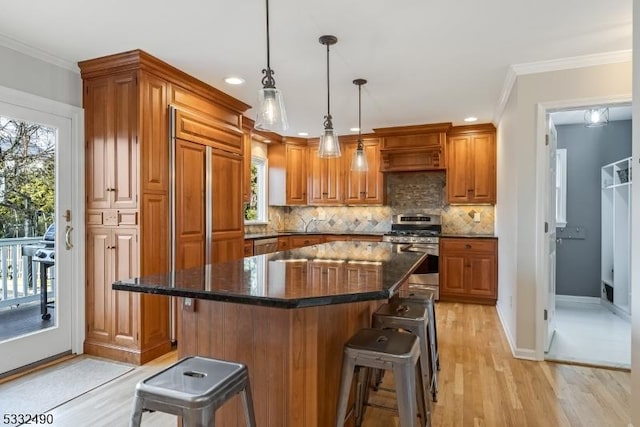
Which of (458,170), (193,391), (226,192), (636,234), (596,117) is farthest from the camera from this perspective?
(458,170)

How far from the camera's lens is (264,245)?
515cm

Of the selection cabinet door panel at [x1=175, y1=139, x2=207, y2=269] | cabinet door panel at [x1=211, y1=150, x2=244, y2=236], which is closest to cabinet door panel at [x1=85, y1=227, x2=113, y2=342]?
cabinet door panel at [x1=175, y1=139, x2=207, y2=269]

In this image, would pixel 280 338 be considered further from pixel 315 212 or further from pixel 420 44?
pixel 315 212

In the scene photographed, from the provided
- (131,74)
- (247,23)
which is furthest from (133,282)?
(131,74)

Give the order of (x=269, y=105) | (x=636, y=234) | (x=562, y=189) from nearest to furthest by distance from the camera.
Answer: (x=636, y=234)
(x=269, y=105)
(x=562, y=189)

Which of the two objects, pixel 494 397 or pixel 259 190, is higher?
pixel 259 190

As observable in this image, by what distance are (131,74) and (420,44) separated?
2.21 m

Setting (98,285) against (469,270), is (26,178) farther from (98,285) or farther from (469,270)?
(469,270)

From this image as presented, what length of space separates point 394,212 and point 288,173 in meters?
1.81

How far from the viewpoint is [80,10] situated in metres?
2.33

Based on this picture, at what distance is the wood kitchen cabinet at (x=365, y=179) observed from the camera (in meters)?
5.85

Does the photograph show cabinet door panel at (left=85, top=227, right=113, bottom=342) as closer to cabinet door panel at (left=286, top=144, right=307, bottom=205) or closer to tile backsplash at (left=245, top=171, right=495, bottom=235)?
tile backsplash at (left=245, top=171, right=495, bottom=235)

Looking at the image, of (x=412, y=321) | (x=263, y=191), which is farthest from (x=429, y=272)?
(x=412, y=321)

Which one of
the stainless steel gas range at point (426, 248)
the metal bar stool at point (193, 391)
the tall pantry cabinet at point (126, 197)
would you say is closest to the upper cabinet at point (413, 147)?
the stainless steel gas range at point (426, 248)
